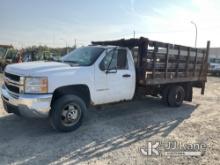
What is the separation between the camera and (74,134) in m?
5.65

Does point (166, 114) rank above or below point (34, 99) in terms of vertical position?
below

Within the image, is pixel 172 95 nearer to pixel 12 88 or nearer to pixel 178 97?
pixel 178 97

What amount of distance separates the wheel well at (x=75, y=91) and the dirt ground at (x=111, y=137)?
2.43ft

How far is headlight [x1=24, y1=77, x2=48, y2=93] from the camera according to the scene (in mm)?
5176

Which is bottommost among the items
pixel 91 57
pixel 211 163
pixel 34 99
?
pixel 211 163

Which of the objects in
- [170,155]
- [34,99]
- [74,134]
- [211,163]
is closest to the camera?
[211,163]

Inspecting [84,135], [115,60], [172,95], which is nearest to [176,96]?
[172,95]

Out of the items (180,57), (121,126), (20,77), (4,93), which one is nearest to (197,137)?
(121,126)

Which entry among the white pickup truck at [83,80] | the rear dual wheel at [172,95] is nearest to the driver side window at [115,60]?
the white pickup truck at [83,80]

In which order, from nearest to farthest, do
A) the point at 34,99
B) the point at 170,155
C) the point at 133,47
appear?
the point at 170,155 < the point at 34,99 < the point at 133,47

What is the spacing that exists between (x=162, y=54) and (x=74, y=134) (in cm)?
395

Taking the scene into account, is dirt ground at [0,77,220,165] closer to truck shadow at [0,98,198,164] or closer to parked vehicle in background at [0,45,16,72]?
truck shadow at [0,98,198,164]

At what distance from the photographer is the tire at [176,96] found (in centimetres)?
885

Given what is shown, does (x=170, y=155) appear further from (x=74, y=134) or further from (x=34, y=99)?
(x=34, y=99)
